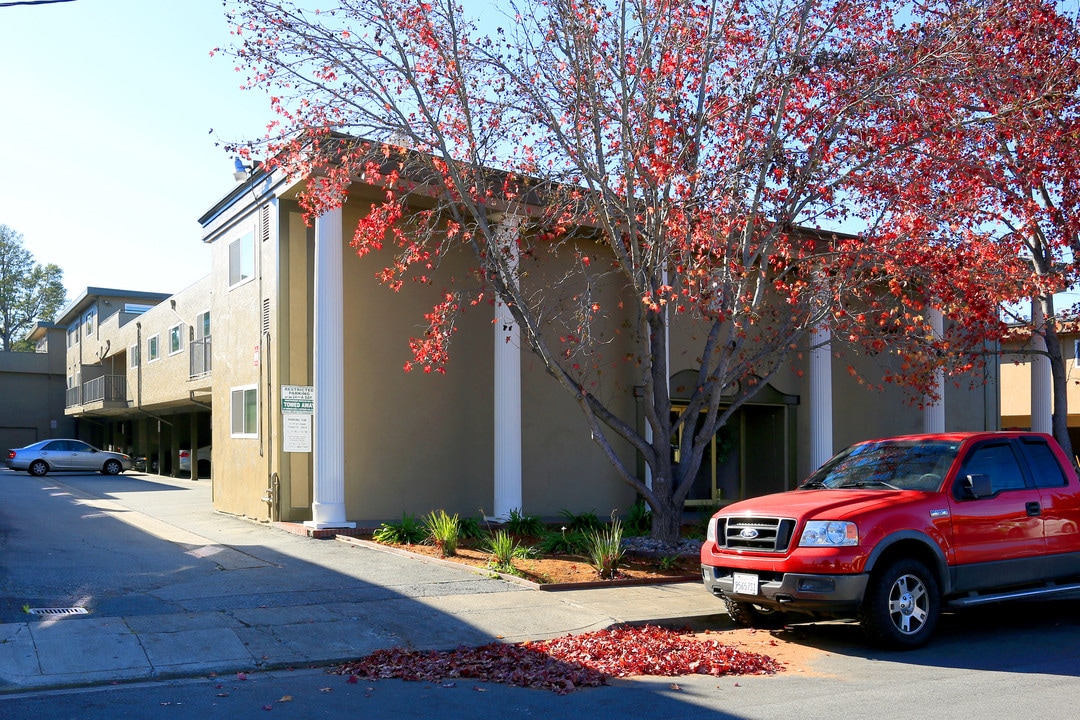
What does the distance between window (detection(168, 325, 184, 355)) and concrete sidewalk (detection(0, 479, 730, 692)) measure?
691 inches

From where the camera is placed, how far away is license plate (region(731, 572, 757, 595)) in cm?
885

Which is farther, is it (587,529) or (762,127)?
(587,529)

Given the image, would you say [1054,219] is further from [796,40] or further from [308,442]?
[308,442]

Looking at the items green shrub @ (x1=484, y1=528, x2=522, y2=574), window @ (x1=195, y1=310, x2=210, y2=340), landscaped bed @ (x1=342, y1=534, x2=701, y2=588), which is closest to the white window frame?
window @ (x1=195, y1=310, x2=210, y2=340)

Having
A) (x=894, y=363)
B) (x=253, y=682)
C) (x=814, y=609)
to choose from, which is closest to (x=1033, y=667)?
(x=814, y=609)

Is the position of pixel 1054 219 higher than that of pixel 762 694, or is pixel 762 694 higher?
pixel 1054 219

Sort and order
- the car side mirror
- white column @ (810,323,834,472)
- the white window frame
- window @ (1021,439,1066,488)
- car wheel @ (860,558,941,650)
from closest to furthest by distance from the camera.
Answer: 1. car wheel @ (860,558,941,650)
2. the car side mirror
3. window @ (1021,439,1066,488)
4. white column @ (810,323,834,472)
5. the white window frame

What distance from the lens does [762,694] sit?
23.6 feet

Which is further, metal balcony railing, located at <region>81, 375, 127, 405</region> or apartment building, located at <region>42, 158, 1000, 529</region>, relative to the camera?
metal balcony railing, located at <region>81, 375, 127, 405</region>

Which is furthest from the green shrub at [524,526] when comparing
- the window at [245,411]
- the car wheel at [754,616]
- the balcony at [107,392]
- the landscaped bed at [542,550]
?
the balcony at [107,392]

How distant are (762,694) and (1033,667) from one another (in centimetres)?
254

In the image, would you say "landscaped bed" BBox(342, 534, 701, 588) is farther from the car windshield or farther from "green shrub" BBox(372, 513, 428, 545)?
the car windshield

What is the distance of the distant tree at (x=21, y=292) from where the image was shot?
68875mm

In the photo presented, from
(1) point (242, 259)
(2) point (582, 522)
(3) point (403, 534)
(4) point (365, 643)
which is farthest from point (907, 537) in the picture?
(1) point (242, 259)
